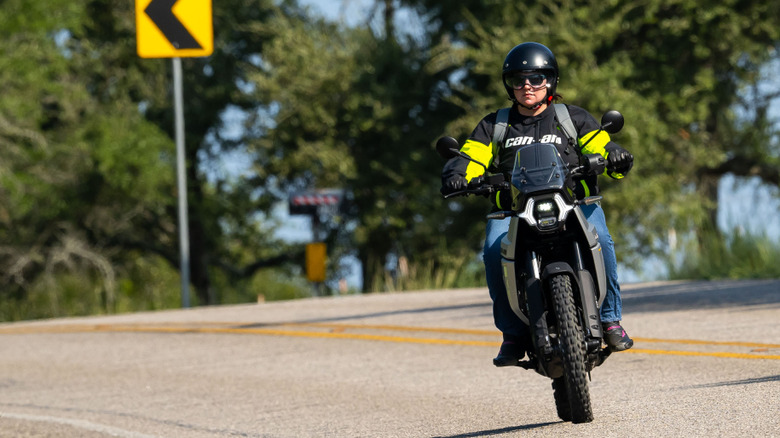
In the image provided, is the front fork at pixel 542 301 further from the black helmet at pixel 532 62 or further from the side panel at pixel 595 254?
the black helmet at pixel 532 62

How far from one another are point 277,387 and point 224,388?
434 mm

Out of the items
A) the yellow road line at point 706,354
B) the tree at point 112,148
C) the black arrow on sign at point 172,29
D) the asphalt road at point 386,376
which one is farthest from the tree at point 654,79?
the yellow road line at point 706,354

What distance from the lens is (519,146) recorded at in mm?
6184

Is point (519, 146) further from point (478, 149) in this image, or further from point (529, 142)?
point (478, 149)

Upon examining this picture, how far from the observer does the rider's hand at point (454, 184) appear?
606cm

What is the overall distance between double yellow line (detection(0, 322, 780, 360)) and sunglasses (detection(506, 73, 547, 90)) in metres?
2.90

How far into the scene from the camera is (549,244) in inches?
235

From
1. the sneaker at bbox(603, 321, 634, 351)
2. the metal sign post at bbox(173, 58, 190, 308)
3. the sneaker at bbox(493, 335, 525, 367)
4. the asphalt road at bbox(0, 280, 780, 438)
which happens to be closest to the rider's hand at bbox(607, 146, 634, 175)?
the sneaker at bbox(603, 321, 634, 351)

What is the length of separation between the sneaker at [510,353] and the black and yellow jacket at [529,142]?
0.80 m

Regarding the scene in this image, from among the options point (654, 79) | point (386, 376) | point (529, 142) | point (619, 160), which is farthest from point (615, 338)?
point (654, 79)

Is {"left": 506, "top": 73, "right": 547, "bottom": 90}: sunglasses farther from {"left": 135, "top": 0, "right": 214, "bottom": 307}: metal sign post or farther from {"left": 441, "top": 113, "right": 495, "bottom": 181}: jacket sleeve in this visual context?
{"left": 135, "top": 0, "right": 214, "bottom": 307}: metal sign post

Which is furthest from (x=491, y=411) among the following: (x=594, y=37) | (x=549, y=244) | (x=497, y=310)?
(x=594, y=37)

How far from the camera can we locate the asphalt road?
6719 millimetres

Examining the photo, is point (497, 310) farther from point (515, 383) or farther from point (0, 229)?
point (0, 229)
